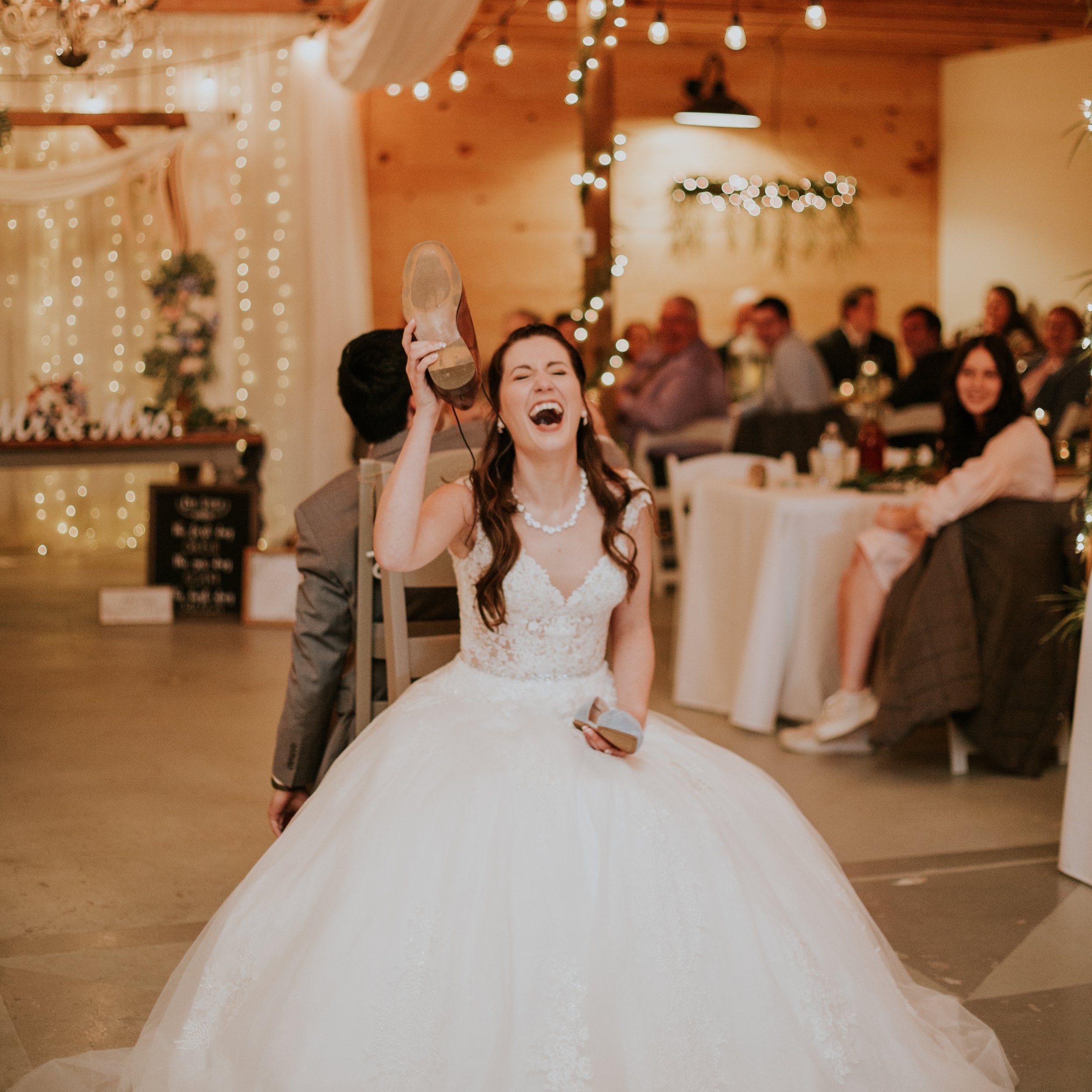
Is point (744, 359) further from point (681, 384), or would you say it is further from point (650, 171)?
point (650, 171)

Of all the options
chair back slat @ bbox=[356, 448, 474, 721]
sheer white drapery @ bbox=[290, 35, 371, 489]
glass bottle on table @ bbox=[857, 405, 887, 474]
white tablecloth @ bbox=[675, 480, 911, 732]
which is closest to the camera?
chair back slat @ bbox=[356, 448, 474, 721]

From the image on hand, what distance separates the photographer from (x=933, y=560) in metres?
3.99

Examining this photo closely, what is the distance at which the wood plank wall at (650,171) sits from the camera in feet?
29.7

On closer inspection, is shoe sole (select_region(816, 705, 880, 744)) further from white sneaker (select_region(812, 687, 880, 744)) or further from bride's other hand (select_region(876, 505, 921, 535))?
bride's other hand (select_region(876, 505, 921, 535))

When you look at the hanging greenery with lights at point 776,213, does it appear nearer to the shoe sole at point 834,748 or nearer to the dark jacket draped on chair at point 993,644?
the dark jacket draped on chair at point 993,644

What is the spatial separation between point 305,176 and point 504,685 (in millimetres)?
6627

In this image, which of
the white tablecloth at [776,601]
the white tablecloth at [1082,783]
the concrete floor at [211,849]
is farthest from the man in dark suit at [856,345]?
the white tablecloth at [1082,783]

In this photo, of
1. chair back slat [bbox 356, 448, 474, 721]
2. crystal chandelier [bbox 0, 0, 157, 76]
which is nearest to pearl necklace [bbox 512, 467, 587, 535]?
chair back slat [bbox 356, 448, 474, 721]

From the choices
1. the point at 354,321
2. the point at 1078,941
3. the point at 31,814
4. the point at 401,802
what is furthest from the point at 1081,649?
the point at 354,321

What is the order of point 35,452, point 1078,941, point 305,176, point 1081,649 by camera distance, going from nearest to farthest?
point 1078,941 < point 1081,649 < point 35,452 < point 305,176

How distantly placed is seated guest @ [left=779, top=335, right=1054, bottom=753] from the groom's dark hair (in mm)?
2008

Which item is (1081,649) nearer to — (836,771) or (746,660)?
(836,771)

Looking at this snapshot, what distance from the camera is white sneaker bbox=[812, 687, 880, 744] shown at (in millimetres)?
4121

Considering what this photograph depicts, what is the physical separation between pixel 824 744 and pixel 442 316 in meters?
2.58
